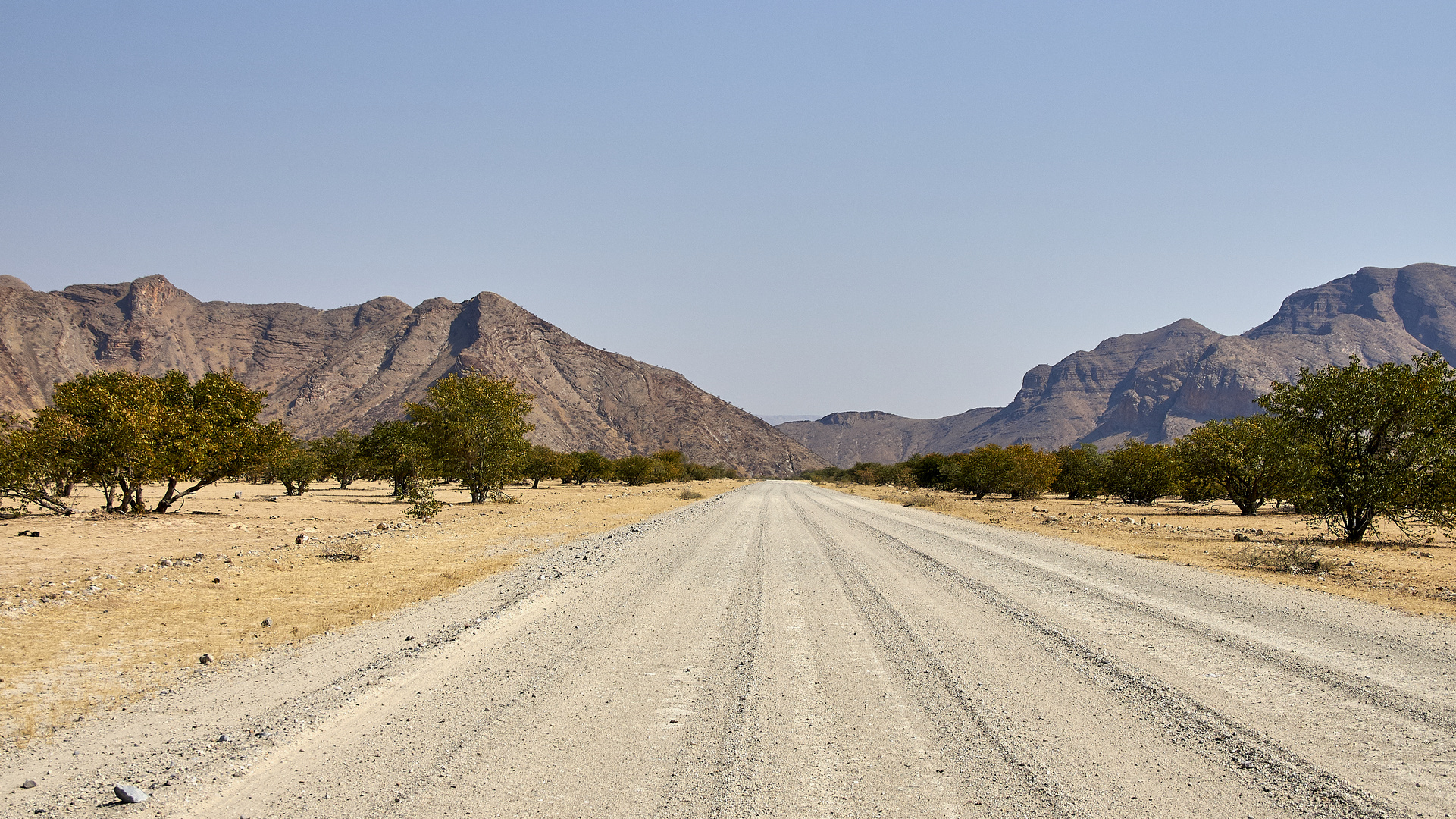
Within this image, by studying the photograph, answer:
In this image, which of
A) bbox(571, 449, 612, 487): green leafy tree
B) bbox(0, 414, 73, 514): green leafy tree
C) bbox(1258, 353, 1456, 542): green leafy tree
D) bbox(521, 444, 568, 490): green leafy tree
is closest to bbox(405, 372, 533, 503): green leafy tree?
bbox(0, 414, 73, 514): green leafy tree

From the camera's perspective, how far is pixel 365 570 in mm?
15484

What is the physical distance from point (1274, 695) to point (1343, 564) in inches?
558

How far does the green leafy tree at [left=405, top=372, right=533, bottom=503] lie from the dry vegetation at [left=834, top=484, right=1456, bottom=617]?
984 inches

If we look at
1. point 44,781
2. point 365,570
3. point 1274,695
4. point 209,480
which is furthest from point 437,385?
point 1274,695

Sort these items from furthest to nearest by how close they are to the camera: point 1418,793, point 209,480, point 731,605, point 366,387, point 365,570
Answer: point 366,387 < point 209,480 < point 365,570 < point 731,605 < point 1418,793

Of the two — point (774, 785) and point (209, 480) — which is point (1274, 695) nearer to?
point (774, 785)

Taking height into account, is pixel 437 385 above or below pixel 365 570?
above

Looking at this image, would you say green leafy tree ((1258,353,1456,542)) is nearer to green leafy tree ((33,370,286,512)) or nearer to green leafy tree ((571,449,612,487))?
green leafy tree ((33,370,286,512))

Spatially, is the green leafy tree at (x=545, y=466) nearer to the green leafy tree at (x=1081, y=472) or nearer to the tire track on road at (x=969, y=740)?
the green leafy tree at (x=1081, y=472)

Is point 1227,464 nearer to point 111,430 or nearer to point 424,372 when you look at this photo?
point 111,430

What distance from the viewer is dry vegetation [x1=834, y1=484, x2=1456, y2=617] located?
13.7 meters

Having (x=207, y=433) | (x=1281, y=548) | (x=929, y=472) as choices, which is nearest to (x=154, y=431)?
(x=207, y=433)

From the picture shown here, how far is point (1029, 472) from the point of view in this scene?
6072 cm

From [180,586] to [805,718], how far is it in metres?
12.5
